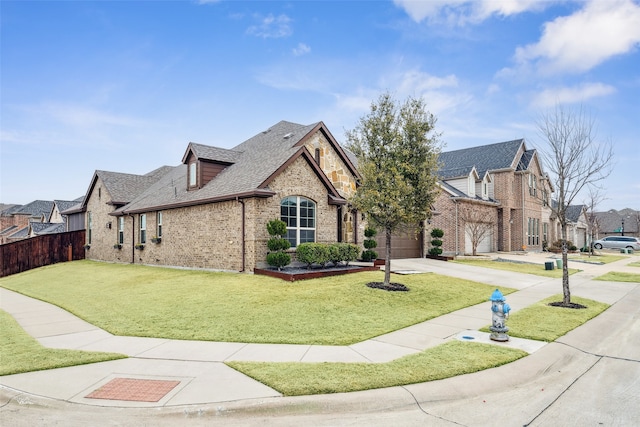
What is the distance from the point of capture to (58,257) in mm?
27484

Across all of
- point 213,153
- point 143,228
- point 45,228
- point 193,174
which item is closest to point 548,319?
point 213,153

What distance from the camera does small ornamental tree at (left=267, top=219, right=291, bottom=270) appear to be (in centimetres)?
1426

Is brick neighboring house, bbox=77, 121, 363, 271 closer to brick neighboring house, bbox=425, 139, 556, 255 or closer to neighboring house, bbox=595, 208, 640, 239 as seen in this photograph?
brick neighboring house, bbox=425, 139, 556, 255

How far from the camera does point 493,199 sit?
32.0 metres

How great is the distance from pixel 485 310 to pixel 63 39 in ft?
58.2

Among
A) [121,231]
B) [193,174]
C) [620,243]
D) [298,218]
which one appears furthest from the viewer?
[620,243]

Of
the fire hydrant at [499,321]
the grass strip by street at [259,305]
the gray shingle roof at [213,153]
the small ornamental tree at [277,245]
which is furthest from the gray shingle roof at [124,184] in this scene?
the fire hydrant at [499,321]

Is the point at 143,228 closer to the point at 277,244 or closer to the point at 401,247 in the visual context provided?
the point at 277,244

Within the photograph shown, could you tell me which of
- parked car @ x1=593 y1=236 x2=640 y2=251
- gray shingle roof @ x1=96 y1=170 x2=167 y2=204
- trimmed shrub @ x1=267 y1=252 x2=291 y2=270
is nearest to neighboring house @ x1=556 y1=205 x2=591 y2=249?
parked car @ x1=593 y1=236 x2=640 y2=251

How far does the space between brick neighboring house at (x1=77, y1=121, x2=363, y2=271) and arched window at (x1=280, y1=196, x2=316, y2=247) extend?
0.14 feet

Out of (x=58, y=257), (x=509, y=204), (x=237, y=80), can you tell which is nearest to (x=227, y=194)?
(x=237, y=80)

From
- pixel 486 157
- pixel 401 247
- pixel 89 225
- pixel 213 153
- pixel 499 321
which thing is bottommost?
pixel 499 321

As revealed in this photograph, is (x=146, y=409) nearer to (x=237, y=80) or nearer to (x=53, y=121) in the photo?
(x=237, y=80)

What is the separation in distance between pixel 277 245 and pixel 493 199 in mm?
24106
